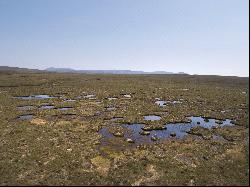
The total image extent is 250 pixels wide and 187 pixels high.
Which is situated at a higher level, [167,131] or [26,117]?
[167,131]

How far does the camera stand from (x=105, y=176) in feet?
68.0

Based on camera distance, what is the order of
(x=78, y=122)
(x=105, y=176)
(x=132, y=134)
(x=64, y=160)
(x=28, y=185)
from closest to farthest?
(x=28, y=185)
(x=105, y=176)
(x=64, y=160)
(x=132, y=134)
(x=78, y=122)

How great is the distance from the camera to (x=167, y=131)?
3262 centimetres

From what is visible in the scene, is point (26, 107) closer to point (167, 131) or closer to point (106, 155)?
point (167, 131)

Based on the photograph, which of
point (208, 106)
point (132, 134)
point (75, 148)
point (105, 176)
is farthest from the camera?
point (208, 106)

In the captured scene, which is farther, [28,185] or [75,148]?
[75,148]

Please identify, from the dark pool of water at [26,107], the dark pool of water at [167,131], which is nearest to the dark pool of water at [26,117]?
the dark pool of water at [26,107]

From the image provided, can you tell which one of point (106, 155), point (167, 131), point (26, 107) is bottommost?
point (26, 107)

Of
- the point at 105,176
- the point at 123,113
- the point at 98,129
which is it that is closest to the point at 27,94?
the point at 123,113

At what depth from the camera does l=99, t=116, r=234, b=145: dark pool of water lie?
30031 mm

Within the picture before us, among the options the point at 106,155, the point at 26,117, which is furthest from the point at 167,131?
the point at 26,117

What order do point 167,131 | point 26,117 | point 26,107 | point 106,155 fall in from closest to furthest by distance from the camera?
point 106,155
point 167,131
point 26,117
point 26,107

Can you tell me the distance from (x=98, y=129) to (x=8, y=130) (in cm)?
1014

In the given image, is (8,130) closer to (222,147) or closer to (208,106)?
(222,147)
